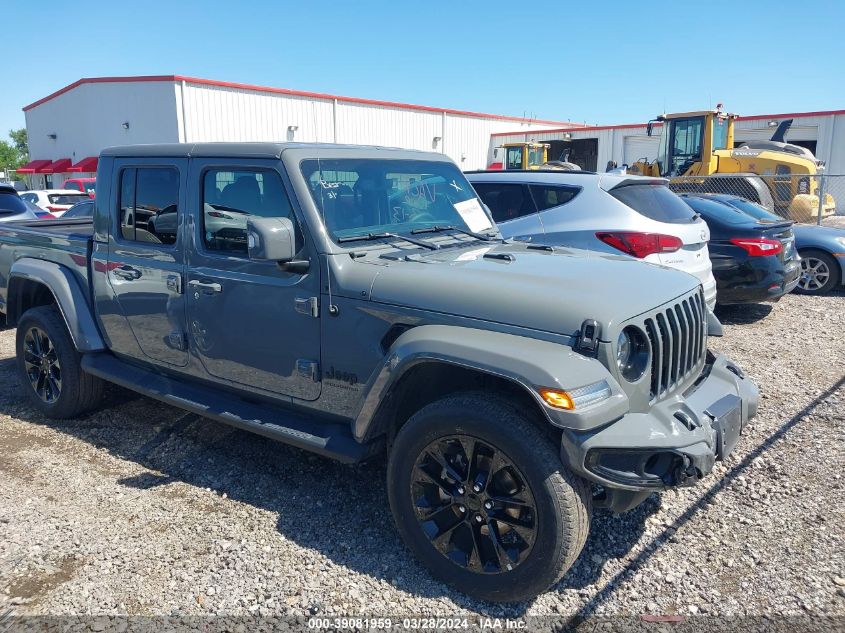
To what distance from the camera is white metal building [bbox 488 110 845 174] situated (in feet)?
94.3

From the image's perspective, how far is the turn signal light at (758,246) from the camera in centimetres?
766

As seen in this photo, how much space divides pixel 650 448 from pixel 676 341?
0.73 metres

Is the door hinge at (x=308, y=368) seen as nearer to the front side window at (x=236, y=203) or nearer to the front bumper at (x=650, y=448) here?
the front side window at (x=236, y=203)

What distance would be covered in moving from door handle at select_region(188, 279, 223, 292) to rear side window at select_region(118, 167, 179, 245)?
1.16ft

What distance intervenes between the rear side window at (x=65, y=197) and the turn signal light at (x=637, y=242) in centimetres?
1594

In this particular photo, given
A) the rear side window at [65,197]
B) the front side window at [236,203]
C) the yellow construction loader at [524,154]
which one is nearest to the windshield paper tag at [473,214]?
the front side window at [236,203]

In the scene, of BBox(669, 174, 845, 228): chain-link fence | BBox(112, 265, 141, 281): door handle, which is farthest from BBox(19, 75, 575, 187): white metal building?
BBox(112, 265, 141, 281): door handle

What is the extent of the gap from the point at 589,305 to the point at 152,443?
3.29 metres

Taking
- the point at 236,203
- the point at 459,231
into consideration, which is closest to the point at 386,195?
the point at 459,231

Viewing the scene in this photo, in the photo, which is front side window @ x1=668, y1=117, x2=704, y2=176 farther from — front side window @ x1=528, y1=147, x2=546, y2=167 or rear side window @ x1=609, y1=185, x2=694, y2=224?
rear side window @ x1=609, y1=185, x2=694, y2=224

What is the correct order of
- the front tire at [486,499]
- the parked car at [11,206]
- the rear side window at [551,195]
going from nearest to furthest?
the front tire at [486,499], the rear side window at [551,195], the parked car at [11,206]

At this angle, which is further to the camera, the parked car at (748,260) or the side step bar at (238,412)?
the parked car at (748,260)

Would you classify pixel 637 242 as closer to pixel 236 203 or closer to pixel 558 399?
pixel 236 203

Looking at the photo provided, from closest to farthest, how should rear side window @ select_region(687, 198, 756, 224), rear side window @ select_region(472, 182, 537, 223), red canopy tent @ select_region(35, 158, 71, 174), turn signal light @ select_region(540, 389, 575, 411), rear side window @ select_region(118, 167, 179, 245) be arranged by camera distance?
turn signal light @ select_region(540, 389, 575, 411), rear side window @ select_region(118, 167, 179, 245), rear side window @ select_region(472, 182, 537, 223), rear side window @ select_region(687, 198, 756, 224), red canopy tent @ select_region(35, 158, 71, 174)
